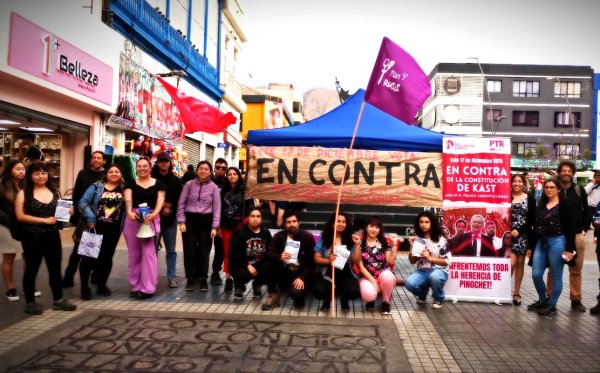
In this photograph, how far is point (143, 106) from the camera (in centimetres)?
1581

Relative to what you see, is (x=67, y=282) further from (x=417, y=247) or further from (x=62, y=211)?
(x=417, y=247)

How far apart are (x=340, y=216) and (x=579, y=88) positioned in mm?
48885

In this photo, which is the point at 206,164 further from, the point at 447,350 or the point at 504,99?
the point at 504,99

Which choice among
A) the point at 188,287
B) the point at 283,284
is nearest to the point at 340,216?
the point at 283,284

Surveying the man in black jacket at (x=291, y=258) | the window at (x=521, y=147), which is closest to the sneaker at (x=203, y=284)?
the man in black jacket at (x=291, y=258)

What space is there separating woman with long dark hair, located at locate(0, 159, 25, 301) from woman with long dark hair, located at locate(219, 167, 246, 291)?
267 centimetres

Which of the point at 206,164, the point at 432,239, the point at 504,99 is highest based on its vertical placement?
the point at 504,99

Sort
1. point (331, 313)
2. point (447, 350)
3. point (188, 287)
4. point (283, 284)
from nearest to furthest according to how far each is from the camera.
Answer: point (447, 350) → point (331, 313) → point (283, 284) → point (188, 287)

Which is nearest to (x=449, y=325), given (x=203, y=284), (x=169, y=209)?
(x=203, y=284)

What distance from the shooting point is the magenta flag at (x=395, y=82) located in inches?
250

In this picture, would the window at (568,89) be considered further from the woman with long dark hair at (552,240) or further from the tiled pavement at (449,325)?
the woman with long dark hair at (552,240)

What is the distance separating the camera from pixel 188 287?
709cm

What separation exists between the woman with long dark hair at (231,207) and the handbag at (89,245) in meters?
1.80

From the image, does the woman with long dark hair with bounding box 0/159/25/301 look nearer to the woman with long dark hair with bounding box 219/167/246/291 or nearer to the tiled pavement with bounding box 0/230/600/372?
the tiled pavement with bounding box 0/230/600/372
